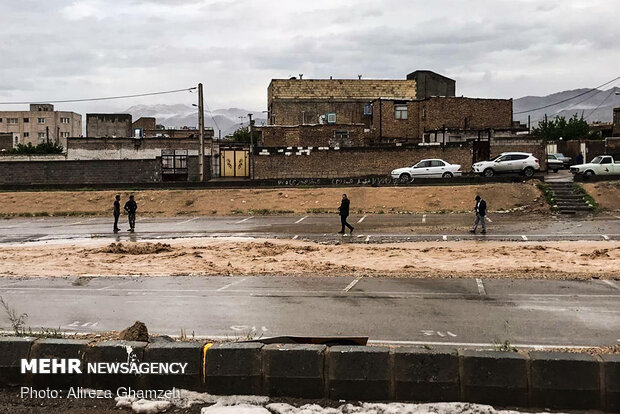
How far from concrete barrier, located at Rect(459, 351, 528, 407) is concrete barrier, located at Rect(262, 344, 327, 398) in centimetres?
152

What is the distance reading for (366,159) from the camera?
47875mm

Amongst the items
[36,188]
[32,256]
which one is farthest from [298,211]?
[36,188]

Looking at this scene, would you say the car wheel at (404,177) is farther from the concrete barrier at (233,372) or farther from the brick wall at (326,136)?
the concrete barrier at (233,372)

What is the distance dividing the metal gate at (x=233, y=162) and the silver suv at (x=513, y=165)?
73.5ft

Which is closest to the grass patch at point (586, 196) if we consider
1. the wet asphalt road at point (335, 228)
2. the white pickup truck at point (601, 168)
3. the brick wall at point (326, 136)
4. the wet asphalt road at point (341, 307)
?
the wet asphalt road at point (335, 228)

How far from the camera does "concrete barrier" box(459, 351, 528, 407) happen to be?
6.67 m

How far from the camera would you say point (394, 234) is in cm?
2705

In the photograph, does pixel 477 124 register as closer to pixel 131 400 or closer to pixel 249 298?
pixel 249 298

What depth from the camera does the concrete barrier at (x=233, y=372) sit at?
710 cm

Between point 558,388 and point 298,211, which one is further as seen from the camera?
point 298,211

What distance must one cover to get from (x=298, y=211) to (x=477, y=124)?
30333 mm

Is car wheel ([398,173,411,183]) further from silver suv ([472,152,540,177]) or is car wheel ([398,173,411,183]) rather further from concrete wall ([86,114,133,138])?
concrete wall ([86,114,133,138])

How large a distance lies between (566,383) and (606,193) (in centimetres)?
3022

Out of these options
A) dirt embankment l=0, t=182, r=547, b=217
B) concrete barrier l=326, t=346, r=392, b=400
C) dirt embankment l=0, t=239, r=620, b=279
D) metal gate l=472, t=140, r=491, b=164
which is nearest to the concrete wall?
dirt embankment l=0, t=182, r=547, b=217
